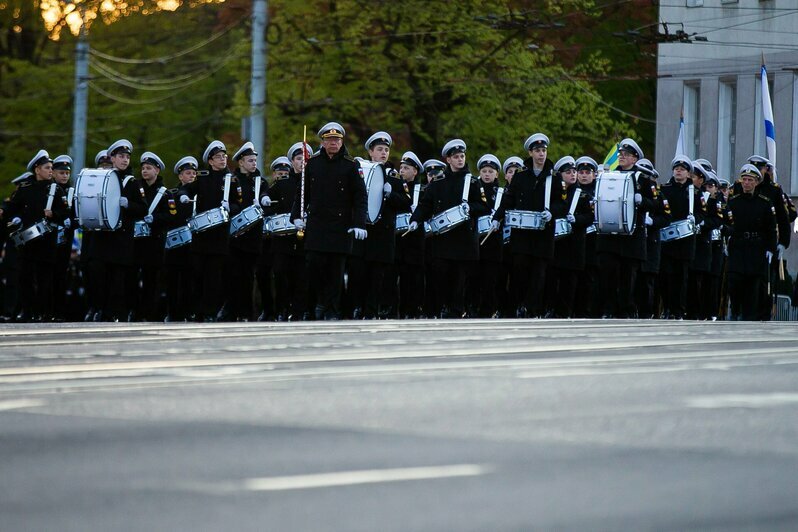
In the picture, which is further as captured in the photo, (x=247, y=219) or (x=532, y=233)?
(x=532, y=233)

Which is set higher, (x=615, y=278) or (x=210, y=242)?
(x=210, y=242)

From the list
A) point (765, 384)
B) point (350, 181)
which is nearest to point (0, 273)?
point (350, 181)

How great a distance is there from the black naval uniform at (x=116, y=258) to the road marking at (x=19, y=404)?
13879 mm

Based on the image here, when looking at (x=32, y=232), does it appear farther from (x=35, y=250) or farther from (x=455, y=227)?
(x=455, y=227)

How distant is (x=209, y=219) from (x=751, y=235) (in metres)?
5.95

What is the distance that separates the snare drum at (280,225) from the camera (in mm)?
21734

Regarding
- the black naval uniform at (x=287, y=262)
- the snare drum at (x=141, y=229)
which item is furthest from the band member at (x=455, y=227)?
the snare drum at (x=141, y=229)

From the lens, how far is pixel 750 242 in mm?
22188

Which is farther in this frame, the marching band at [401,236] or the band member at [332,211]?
the marching band at [401,236]

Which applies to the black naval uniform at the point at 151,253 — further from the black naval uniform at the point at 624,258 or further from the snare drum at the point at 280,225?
the black naval uniform at the point at 624,258

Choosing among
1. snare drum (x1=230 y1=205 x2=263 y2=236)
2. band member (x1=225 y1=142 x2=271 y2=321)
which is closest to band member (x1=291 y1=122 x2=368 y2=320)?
snare drum (x1=230 y1=205 x2=263 y2=236)

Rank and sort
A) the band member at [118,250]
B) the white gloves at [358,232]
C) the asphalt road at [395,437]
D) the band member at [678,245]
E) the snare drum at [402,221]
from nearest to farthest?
the asphalt road at [395,437] < the white gloves at [358,232] < the band member at [118,250] < the snare drum at [402,221] < the band member at [678,245]

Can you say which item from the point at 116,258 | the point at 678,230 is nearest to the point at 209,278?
the point at 116,258

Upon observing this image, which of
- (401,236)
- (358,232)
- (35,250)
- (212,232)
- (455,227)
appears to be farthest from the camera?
(401,236)
